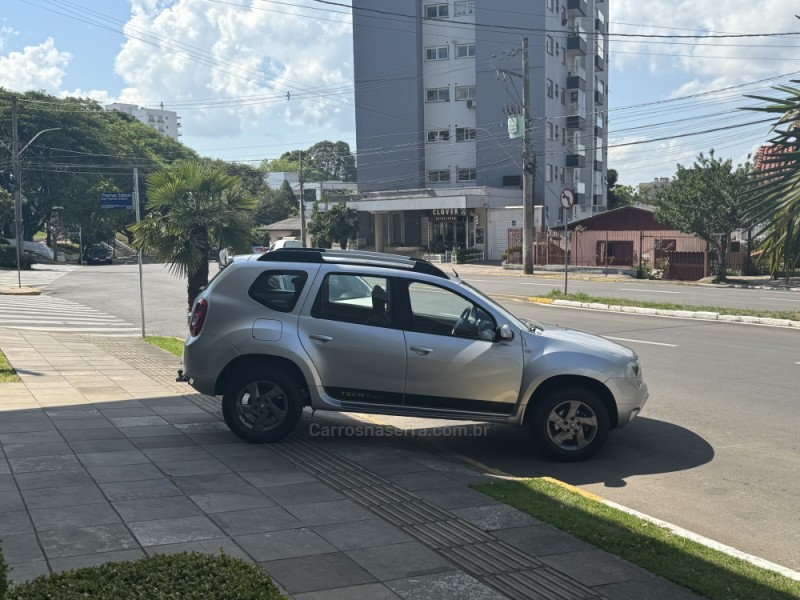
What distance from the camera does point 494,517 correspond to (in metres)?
5.90

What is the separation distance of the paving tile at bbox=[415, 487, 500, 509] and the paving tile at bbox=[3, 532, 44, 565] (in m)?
2.81

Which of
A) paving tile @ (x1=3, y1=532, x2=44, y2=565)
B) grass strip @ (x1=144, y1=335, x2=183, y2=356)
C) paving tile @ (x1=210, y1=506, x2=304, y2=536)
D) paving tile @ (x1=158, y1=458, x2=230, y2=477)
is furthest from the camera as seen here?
grass strip @ (x1=144, y1=335, x2=183, y2=356)

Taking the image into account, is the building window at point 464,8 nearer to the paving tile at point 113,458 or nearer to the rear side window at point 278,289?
the rear side window at point 278,289

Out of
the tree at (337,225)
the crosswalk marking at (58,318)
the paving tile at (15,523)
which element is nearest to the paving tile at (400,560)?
the paving tile at (15,523)

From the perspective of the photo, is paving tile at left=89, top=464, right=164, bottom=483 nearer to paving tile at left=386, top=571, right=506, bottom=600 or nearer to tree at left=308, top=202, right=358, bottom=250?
paving tile at left=386, top=571, right=506, bottom=600

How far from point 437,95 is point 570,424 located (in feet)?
180

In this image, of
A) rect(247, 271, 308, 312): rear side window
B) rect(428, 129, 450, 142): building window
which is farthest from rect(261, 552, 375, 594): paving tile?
rect(428, 129, 450, 142): building window

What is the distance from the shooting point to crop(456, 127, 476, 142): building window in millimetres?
58531

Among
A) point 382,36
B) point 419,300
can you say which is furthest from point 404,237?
point 419,300

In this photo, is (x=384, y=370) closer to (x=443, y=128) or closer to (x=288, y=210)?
(x=443, y=128)

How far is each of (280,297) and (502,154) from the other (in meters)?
51.0

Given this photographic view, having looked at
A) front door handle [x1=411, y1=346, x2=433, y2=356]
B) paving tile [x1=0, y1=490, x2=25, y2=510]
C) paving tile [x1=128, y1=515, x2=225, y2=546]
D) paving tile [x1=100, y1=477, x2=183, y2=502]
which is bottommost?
paving tile [x1=128, y1=515, x2=225, y2=546]

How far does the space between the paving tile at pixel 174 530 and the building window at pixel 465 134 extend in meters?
54.9

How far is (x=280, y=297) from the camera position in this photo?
803 cm
